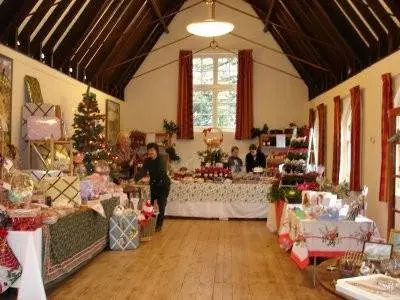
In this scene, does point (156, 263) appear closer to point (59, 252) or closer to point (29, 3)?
point (59, 252)

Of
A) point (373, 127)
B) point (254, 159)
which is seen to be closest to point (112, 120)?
point (254, 159)

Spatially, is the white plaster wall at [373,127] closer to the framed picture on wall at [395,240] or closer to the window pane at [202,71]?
the framed picture on wall at [395,240]

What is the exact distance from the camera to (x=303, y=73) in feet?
45.6

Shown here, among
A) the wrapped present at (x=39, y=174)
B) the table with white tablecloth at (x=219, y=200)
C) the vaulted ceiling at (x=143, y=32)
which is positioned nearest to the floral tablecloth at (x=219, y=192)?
the table with white tablecloth at (x=219, y=200)

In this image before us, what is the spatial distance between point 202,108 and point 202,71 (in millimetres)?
1025

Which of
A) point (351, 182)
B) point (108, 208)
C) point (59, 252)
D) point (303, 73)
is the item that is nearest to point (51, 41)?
point (108, 208)

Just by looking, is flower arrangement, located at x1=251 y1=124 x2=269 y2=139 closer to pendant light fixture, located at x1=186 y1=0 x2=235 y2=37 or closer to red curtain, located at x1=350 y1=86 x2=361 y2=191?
red curtain, located at x1=350 y1=86 x2=361 y2=191

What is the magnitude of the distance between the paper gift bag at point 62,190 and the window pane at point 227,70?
30.1ft

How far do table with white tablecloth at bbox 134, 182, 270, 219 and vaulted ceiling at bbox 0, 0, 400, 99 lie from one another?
2957mm

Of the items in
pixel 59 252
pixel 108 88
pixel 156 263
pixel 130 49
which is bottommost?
pixel 156 263

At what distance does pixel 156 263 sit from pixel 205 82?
349 inches

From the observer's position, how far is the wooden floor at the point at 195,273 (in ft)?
17.1

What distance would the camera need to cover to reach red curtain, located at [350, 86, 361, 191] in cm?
877

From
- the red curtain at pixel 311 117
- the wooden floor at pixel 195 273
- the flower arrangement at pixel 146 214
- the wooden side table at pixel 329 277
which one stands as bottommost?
the wooden floor at pixel 195 273
